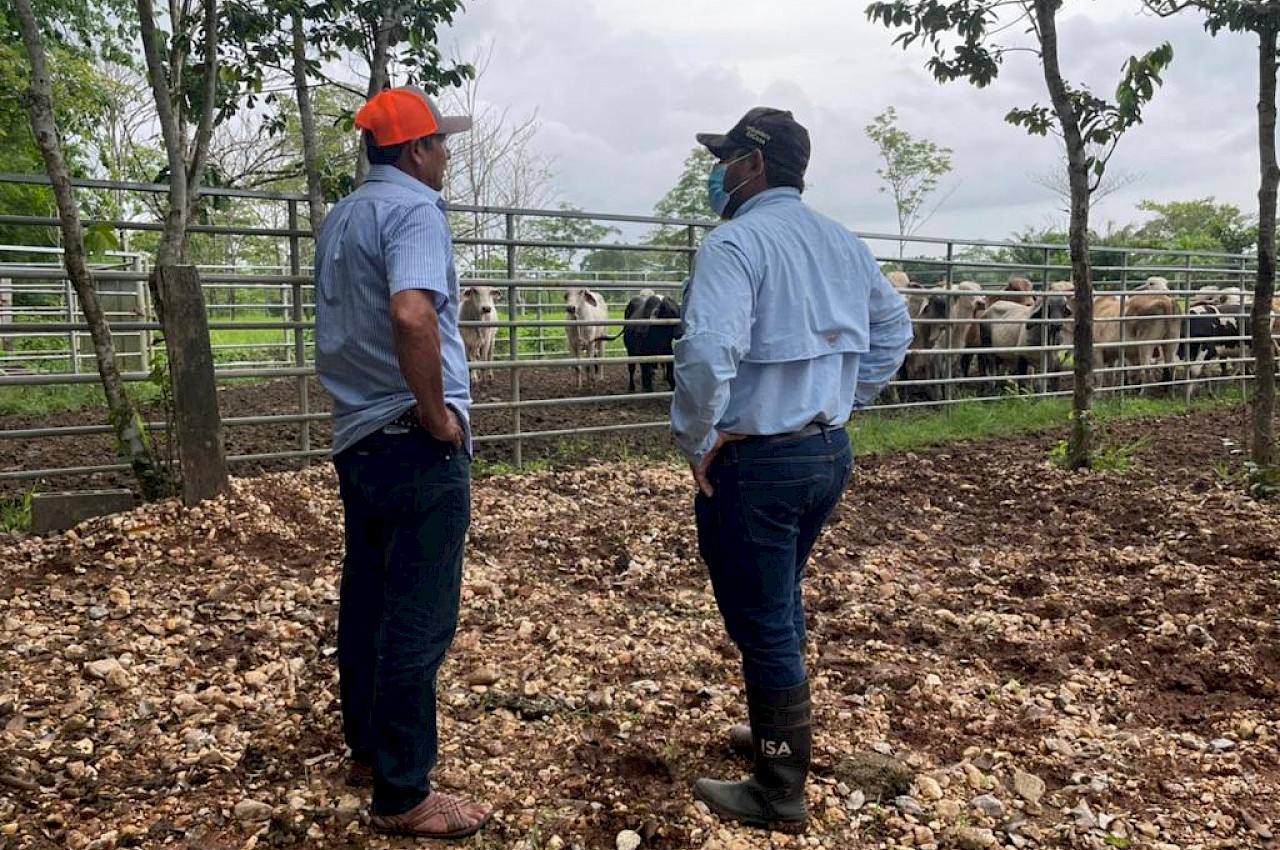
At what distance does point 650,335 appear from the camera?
38.1 feet

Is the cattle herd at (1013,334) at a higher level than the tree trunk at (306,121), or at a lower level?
lower

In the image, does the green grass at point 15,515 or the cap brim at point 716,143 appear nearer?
the cap brim at point 716,143

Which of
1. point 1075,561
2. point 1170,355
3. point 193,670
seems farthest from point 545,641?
point 1170,355

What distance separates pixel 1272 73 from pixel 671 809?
5914 millimetres

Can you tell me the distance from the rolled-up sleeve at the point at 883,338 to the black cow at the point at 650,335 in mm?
8251

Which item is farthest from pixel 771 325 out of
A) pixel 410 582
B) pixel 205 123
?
pixel 205 123

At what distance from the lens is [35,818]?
7.66ft

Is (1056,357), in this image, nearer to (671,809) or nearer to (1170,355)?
(1170,355)

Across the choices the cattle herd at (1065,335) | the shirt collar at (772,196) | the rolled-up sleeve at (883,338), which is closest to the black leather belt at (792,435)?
the rolled-up sleeve at (883,338)

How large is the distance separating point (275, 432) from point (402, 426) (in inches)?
219

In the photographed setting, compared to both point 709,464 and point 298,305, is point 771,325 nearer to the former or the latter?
point 709,464

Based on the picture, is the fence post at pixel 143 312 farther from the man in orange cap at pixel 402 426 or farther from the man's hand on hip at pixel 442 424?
the man's hand on hip at pixel 442 424

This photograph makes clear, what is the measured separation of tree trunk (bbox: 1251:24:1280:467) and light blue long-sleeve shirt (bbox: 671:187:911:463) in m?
4.67

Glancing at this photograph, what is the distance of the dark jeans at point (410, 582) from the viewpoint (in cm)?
223
